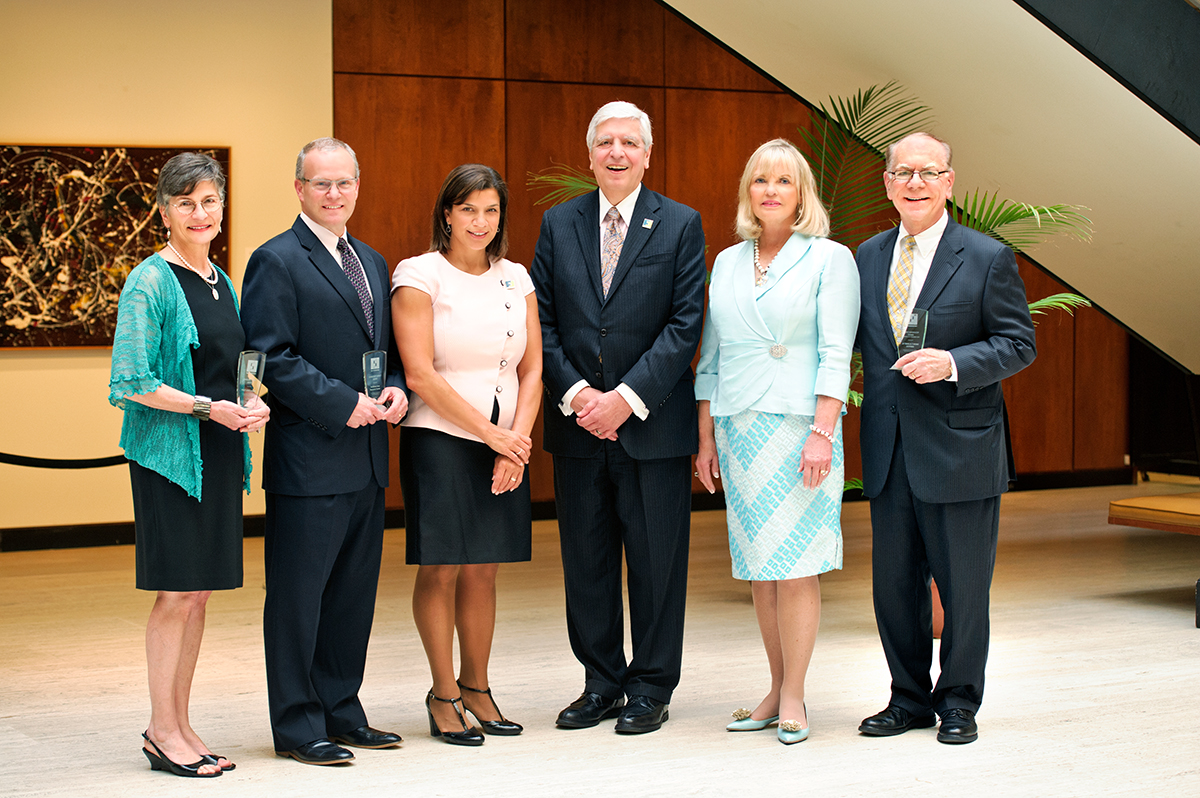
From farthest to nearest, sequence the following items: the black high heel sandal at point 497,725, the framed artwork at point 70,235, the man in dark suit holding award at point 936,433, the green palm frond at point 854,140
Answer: the framed artwork at point 70,235 → the green palm frond at point 854,140 → the black high heel sandal at point 497,725 → the man in dark suit holding award at point 936,433

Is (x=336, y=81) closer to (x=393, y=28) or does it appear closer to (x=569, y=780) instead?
(x=393, y=28)

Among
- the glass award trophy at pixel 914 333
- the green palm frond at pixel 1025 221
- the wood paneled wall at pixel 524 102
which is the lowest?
the glass award trophy at pixel 914 333

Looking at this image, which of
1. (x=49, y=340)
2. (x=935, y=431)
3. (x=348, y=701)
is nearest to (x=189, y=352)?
(x=348, y=701)

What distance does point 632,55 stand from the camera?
833cm

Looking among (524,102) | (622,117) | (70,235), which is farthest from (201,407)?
(524,102)

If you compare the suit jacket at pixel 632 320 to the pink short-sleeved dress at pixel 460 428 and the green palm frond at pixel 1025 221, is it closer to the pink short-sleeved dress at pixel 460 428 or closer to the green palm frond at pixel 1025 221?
the pink short-sleeved dress at pixel 460 428

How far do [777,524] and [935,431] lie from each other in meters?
0.54

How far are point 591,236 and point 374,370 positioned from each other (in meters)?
0.87

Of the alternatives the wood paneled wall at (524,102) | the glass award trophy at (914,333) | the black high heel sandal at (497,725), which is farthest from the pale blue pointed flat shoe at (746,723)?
the wood paneled wall at (524,102)

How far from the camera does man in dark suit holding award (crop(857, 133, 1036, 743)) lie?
3367mm

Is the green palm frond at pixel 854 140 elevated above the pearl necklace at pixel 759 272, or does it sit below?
above

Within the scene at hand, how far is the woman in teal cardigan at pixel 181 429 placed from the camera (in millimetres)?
2975

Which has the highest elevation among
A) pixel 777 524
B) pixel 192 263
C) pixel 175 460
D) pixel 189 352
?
pixel 192 263

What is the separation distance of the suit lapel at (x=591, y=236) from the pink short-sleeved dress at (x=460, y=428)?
0.28 metres
